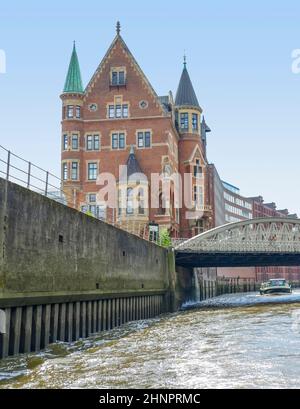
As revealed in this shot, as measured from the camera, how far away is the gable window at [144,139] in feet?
195

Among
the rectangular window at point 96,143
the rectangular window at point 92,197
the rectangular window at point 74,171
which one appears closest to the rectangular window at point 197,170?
the rectangular window at point 96,143

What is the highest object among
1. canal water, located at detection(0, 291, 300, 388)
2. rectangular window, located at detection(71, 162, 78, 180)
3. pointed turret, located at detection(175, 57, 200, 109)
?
pointed turret, located at detection(175, 57, 200, 109)

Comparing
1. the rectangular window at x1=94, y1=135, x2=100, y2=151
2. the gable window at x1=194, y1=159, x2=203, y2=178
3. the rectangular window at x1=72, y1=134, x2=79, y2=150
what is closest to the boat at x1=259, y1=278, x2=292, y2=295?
the gable window at x1=194, y1=159, x2=203, y2=178

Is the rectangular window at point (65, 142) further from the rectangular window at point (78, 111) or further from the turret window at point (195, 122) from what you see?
the turret window at point (195, 122)

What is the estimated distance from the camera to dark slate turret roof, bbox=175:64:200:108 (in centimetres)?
A: 6438

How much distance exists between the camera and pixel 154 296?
38812mm

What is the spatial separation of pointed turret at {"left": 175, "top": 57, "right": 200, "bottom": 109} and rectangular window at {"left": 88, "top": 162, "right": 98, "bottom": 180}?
14049mm

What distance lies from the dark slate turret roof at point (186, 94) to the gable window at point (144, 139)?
306 inches

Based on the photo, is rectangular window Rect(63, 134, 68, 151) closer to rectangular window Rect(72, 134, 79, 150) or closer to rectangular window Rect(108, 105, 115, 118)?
rectangular window Rect(72, 134, 79, 150)

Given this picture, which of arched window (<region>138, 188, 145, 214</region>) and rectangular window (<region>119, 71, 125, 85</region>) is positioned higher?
rectangular window (<region>119, 71, 125, 85</region>)

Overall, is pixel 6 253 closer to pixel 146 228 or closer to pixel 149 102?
pixel 146 228

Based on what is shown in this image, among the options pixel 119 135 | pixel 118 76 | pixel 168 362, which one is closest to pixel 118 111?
pixel 119 135

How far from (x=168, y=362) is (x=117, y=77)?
5125cm

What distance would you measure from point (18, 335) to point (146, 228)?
127ft
